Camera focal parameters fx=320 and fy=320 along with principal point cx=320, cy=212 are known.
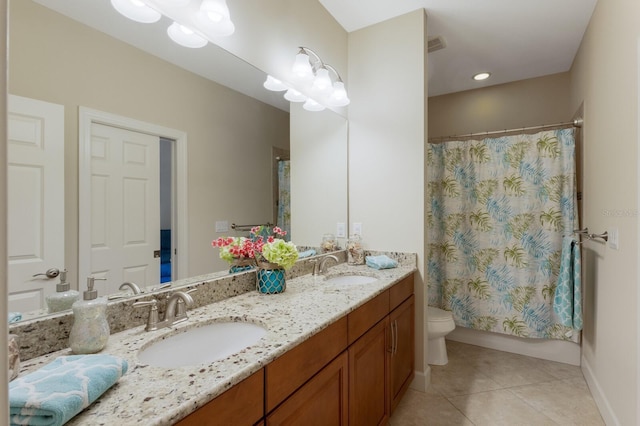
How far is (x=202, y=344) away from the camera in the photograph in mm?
1100

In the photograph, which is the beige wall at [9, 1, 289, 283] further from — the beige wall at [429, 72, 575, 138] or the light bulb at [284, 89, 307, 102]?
the beige wall at [429, 72, 575, 138]

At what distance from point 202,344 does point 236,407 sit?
0.40 m

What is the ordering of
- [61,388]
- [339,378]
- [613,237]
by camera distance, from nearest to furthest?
[61,388] → [339,378] → [613,237]

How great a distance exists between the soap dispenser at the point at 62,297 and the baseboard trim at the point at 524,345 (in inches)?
117

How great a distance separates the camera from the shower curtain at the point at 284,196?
6.06 feet

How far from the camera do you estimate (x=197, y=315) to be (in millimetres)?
1181

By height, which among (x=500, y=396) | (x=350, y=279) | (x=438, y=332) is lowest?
(x=500, y=396)

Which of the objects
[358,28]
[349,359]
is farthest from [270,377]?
[358,28]

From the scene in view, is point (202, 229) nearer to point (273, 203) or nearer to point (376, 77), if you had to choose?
point (273, 203)

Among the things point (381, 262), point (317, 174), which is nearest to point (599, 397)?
point (381, 262)

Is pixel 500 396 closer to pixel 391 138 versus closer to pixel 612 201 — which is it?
pixel 612 201

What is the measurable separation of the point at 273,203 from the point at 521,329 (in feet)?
7.65

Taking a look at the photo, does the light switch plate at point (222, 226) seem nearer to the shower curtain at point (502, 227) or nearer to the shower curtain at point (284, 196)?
the shower curtain at point (284, 196)

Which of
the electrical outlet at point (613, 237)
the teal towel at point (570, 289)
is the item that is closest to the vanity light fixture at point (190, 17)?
the electrical outlet at point (613, 237)
